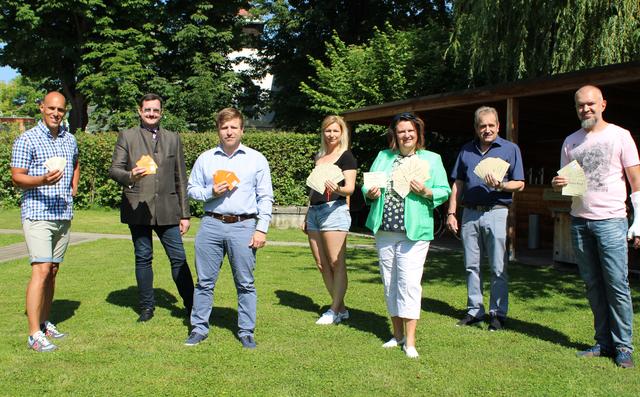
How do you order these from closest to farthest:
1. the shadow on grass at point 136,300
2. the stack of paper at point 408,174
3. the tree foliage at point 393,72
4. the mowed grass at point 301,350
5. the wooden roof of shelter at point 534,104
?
the mowed grass at point 301,350 < the stack of paper at point 408,174 < the shadow on grass at point 136,300 < the wooden roof of shelter at point 534,104 < the tree foliage at point 393,72

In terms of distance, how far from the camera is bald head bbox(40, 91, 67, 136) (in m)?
4.65

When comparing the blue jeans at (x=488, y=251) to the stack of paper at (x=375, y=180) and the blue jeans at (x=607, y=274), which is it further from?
the stack of paper at (x=375, y=180)

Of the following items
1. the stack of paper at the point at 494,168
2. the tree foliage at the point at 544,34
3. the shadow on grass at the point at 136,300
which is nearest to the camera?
the stack of paper at the point at 494,168

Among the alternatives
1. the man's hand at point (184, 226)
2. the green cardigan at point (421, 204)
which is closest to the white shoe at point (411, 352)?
the green cardigan at point (421, 204)

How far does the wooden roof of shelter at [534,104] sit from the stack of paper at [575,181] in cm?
418

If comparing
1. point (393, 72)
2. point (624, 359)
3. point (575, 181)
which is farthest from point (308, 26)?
point (624, 359)

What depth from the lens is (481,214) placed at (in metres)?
5.35

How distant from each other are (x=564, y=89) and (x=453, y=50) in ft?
17.7

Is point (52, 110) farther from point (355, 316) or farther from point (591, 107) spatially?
point (591, 107)

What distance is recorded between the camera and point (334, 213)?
5348mm

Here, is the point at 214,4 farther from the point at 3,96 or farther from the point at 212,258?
the point at 3,96

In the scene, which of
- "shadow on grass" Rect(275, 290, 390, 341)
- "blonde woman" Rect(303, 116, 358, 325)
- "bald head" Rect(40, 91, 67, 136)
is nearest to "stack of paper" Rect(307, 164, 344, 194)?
"blonde woman" Rect(303, 116, 358, 325)

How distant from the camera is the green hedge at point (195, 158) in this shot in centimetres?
1717

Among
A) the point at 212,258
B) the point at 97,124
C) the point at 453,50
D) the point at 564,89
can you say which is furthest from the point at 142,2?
the point at 212,258
